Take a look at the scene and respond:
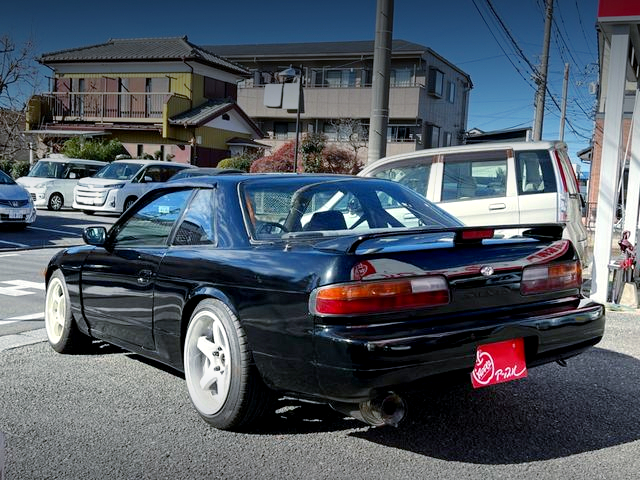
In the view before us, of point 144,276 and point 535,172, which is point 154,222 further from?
point 535,172

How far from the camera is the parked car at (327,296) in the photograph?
285cm

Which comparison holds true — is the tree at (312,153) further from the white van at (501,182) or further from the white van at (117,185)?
the white van at (501,182)

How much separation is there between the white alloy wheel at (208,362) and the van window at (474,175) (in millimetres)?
5380

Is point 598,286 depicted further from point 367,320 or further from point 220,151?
point 220,151

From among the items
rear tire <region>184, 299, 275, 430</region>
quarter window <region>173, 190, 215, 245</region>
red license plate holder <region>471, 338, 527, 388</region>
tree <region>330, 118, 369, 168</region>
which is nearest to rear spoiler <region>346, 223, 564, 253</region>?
red license plate holder <region>471, 338, 527, 388</region>

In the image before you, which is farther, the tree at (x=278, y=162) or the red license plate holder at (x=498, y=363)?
the tree at (x=278, y=162)

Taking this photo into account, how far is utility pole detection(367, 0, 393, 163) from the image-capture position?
30.4ft

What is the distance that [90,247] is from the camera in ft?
15.5

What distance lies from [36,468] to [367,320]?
1.66 meters

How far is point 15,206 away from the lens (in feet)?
45.5

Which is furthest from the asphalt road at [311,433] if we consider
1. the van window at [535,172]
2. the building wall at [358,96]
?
the building wall at [358,96]

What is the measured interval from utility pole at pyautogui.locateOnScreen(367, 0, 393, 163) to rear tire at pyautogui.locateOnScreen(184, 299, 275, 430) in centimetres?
641

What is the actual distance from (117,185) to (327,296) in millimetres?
16912

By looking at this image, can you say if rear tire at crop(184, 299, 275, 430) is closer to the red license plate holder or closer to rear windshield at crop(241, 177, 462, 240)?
rear windshield at crop(241, 177, 462, 240)
